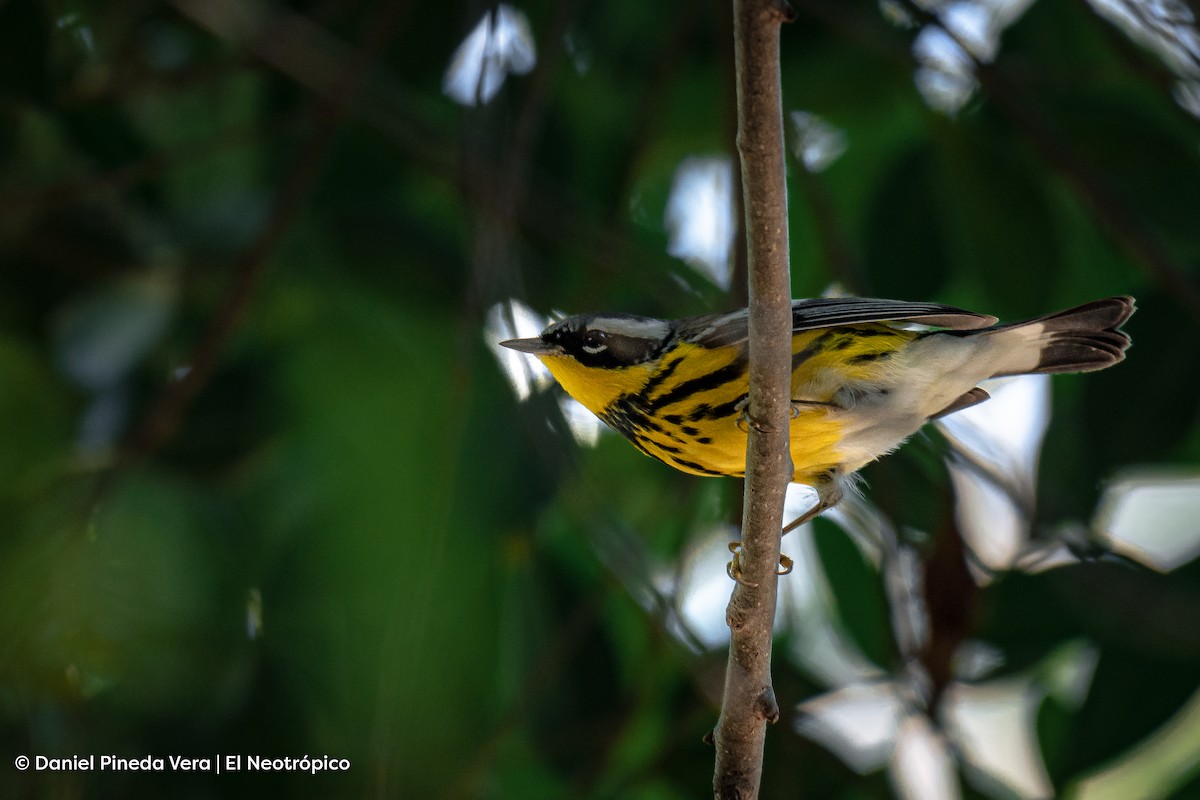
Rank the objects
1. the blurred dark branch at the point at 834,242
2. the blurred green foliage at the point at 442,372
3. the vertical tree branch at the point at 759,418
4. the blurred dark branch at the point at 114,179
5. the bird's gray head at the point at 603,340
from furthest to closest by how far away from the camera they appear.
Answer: the blurred dark branch at the point at 114,179
the blurred dark branch at the point at 834,242
the blurred green foliage at the point at 442,372
the bird's gray head at the point at 603,340
the vertical tree branch at the point at 759,418

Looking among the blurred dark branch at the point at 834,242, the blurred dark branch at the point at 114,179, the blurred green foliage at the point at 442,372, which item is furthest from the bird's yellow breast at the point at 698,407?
the blurred dark branch at the point at 114,179

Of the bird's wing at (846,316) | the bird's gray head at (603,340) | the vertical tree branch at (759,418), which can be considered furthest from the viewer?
the bird's gray head at (603,340)

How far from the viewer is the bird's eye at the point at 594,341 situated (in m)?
3.24

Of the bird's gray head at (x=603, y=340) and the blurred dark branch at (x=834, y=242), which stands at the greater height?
the blurred dark branch at (x=834, y=242)

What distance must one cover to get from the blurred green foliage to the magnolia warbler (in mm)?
208

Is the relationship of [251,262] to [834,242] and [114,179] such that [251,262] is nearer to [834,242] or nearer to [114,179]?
[114,179]

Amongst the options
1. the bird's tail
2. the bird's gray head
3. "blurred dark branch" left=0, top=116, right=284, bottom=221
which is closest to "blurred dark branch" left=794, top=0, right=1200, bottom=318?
the bird's tail

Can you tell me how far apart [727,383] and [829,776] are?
6.46ft

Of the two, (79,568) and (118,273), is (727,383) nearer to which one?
(79,568)

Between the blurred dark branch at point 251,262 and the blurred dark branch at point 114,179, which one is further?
the blurred dark branch at point 114,179

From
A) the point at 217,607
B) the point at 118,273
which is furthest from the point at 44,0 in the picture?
the point at 217,607

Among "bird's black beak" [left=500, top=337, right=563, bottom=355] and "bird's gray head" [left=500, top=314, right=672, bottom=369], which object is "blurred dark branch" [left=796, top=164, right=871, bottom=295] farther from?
"bird's black beak" [left=500, top=337, right=563, bottom=355]

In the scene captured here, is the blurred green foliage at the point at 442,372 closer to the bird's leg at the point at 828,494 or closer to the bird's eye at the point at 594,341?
the bird's eye at the point at 594,341

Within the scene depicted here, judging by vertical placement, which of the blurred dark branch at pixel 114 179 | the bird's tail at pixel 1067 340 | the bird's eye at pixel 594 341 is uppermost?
the blurred dark branch at pixel 114 179
